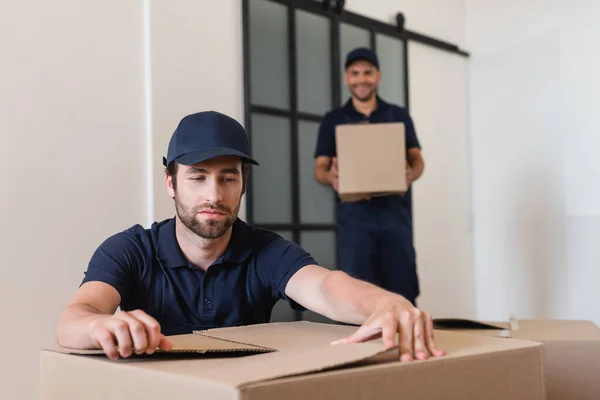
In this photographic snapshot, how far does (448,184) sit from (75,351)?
356 cm

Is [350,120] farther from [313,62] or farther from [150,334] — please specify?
[150,334]

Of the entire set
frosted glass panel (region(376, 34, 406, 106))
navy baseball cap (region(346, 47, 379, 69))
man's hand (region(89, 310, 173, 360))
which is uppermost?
frosted glass panel (region(376, 34, 406, 106))

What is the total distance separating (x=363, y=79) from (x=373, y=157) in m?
0.40

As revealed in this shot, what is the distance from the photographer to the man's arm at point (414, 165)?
110 inches

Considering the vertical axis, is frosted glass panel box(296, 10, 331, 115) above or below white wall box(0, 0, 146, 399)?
above

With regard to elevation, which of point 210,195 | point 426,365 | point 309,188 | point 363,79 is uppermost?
point 363,79

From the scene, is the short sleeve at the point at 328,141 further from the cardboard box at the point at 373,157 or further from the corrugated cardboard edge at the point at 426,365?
the corrugated cardboard edge at the point at 426,365

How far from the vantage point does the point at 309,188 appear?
3365 millimetres

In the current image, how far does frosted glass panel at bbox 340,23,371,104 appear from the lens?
11.7ft

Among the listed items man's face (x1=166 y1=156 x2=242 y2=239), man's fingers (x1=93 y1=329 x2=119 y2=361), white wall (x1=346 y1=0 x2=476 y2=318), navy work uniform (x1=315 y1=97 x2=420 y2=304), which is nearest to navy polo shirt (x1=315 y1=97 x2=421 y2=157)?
navy work uniform (x1=315 y1=97 x2=420 y2=304)

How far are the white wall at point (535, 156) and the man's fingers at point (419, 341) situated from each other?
10.3 feet

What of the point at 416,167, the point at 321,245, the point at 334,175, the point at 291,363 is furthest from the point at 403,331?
the point at 321,245

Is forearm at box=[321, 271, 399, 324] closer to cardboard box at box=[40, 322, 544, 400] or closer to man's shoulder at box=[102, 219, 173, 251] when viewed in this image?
cardboard box at box=[40, 322, 544, 400]

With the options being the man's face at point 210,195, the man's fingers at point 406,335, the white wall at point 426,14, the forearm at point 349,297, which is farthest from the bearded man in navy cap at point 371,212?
the man's fingers at point 406,335
